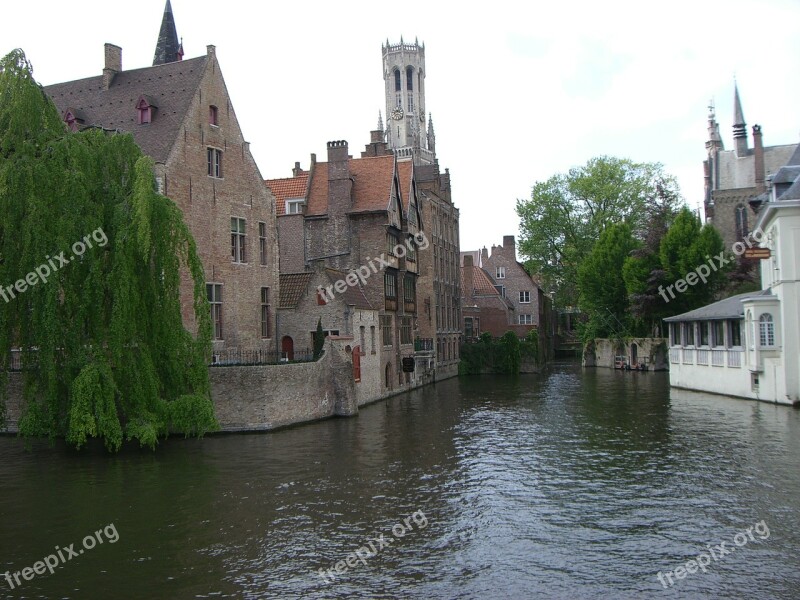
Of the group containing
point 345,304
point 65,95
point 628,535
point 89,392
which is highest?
point 65,95

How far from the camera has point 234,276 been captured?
3122 centimetres

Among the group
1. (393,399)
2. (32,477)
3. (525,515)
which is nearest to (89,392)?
(32,477)

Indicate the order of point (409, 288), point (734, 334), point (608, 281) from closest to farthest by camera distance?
point (734, 334)
point (409, 288)
point (608, 281)

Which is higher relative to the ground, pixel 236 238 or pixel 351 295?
pixel 236 238

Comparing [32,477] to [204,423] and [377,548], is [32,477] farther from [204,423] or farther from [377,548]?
[377,548]

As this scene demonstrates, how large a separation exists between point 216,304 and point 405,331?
15.1 meters

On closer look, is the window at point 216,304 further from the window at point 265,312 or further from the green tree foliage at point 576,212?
the green tree foliage at point 576,212

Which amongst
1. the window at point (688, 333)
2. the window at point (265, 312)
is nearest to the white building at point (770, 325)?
the window at point (688, 333)

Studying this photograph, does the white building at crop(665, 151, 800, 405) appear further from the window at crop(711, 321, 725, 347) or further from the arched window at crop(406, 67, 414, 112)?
the arched window at crop(406, 67, 414, 112)

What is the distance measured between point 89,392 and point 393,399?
67.3 ft

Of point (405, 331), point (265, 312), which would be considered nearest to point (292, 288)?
point (265, 312)

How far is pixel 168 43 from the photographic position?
41625 millimetres

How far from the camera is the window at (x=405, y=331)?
1674 inches
